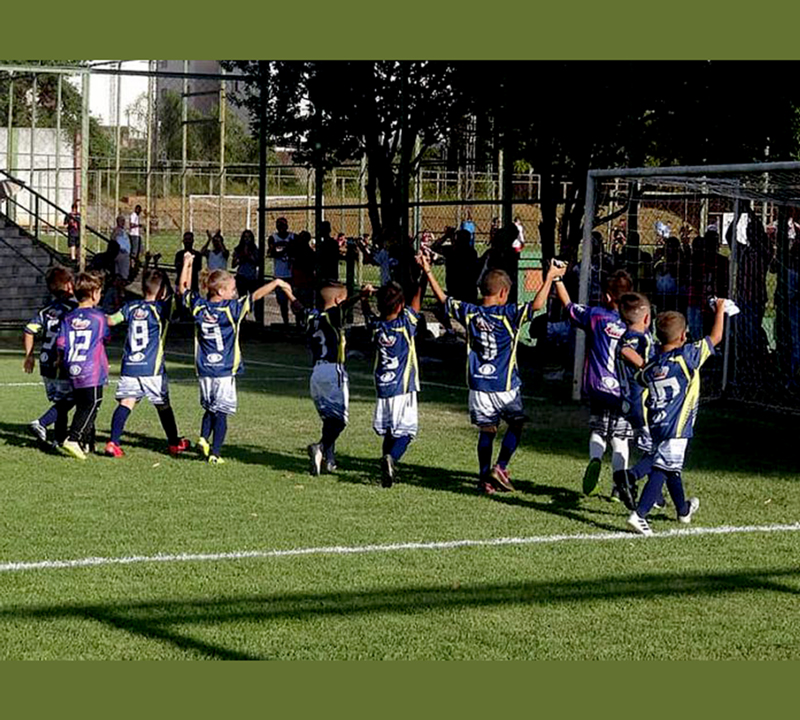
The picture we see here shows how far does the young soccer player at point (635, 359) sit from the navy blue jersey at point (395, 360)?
5.39 ft

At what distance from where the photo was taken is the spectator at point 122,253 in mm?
27219

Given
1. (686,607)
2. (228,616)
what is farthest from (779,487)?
(228,616)

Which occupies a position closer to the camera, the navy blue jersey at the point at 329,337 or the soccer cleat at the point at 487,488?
the soccer cleat at the point at 487,488

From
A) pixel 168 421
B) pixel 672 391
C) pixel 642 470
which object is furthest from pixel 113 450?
pixel 672 391

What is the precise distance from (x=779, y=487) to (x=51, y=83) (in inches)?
2070

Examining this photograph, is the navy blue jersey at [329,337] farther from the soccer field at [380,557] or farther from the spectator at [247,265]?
the spectator at [247,265]

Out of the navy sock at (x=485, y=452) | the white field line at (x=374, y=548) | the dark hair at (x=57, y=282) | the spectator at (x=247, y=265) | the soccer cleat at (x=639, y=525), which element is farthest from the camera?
the spectator at (x=247, y=265)

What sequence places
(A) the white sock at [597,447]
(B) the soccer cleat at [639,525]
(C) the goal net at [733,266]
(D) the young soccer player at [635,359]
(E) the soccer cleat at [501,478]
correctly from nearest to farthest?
(B) the soccer cleat at [639,525] → (D) the young soccer player at [635,359] → (A) the white sock at [597,447] → (E) the soccer cleat at [501,478] → (C) the goal net at [733,266]

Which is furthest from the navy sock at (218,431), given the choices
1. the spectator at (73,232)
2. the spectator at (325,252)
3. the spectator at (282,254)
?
the spectator at (73,232)

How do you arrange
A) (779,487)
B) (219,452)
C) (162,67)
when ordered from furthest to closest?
(162,67)
(219,452)
(779,487)

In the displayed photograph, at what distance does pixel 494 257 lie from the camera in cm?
1984

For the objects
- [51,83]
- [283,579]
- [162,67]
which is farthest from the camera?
[51,83]

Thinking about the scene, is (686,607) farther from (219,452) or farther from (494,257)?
(494,257)

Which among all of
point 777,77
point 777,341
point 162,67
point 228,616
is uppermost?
point 162,67
